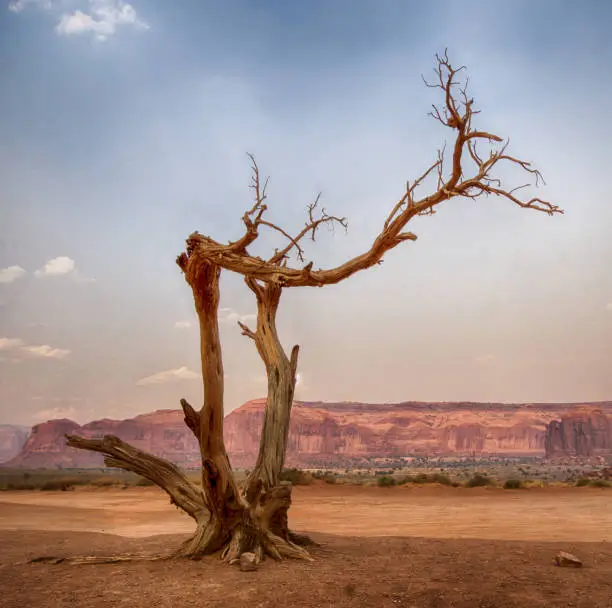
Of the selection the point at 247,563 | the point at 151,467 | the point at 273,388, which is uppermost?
the point at 273,388

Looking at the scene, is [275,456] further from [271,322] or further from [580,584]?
[580,584]

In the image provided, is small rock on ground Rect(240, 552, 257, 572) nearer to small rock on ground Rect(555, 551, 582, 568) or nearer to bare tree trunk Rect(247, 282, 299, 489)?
bare tree trunk Rect(247, 282, 299, 489)

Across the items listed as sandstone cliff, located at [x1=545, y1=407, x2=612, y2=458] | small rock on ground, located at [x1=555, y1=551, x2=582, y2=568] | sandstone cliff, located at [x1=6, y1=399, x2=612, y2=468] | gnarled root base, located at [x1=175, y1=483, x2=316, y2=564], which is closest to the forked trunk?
gnarled root base, located at [x1=175, y1=483, x2=316, y2=564]

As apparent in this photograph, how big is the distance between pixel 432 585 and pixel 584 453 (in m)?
78.5

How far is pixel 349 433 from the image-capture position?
95.8 m

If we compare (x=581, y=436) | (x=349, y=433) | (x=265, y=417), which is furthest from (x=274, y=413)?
(x=349, y=433)

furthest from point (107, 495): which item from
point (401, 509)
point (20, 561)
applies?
point (20, 561)

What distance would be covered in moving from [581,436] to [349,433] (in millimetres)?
33659

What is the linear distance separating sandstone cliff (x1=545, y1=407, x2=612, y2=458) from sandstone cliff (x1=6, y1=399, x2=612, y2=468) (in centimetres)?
627

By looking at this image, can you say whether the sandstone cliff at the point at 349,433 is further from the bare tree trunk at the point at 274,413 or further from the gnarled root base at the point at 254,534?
the gnarled root base at the point at 254,534

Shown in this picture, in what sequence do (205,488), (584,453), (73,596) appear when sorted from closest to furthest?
(73,596), (205,488), (584,453)

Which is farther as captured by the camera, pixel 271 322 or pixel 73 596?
pixel 271 322

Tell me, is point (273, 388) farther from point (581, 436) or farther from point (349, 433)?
point (349, 433)

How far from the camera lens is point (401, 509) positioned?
18.3 meters
